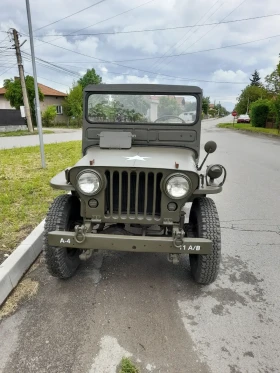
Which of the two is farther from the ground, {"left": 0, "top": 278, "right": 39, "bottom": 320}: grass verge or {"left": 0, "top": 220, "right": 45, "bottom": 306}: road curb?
{"left": 0, "top": 220, "right": 45, "bottom": 306}: road curb

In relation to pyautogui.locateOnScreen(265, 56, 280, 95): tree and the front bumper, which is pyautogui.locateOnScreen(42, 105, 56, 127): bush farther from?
the front bumper

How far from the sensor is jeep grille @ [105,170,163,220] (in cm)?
256

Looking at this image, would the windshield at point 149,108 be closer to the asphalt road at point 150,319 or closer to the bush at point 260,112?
the asphalt road at point 150,319

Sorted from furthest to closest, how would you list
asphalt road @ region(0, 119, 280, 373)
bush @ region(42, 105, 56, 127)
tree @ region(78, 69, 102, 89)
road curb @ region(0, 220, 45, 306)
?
tree @ region(78, 69, 102, 89)
bush @ region(42, 105, 56, 127)
road curb @ region(0, 220, 45, 306)
asphalt road @ region(0, 119, 280, 373)

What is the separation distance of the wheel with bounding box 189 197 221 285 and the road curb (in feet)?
5.92

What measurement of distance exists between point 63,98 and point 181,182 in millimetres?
40262

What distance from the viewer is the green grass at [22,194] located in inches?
152

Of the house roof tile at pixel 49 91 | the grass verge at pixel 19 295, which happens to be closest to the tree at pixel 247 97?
the house roof tile at pixel 49 91

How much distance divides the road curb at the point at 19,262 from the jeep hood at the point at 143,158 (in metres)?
1.22

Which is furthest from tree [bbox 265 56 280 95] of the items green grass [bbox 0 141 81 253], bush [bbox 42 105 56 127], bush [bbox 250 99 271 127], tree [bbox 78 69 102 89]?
tree [bbox 78 69 102 89]

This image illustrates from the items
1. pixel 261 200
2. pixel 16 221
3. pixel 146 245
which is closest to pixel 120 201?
pixel 146 245

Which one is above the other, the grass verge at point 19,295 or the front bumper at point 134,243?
the front bumper at point 134,243

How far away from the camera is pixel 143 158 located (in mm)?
2820

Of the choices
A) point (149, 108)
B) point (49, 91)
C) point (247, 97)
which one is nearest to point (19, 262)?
point (149, 108)
